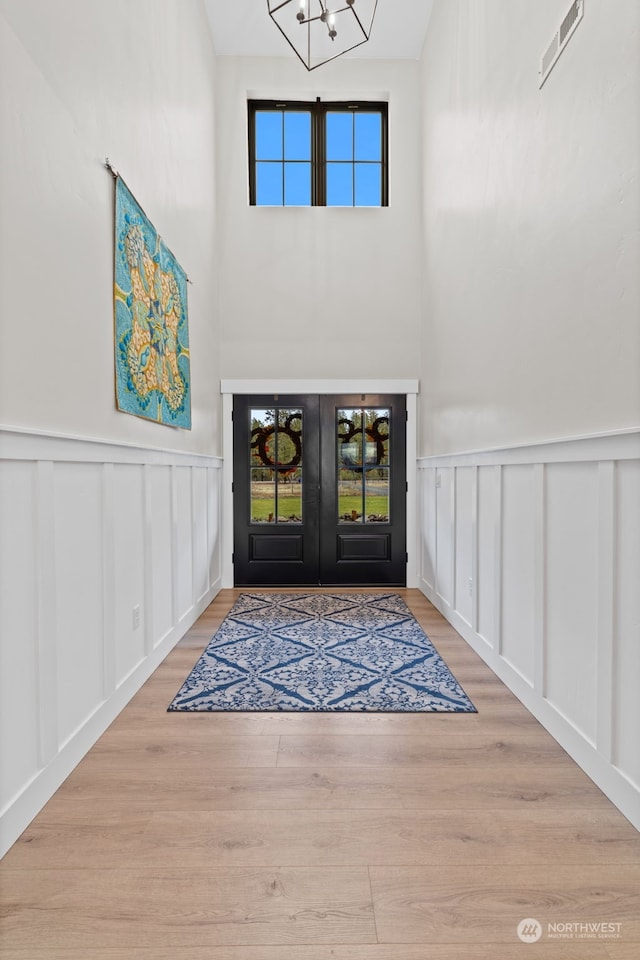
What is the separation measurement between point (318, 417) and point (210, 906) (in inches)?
155

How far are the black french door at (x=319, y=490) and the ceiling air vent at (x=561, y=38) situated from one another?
114 inches

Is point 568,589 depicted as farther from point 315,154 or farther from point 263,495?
point 315,154

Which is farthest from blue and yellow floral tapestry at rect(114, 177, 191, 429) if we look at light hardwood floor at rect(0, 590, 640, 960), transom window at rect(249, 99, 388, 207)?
transom window at rect(249, 99, 388, 207)

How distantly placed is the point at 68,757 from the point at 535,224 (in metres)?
2.76

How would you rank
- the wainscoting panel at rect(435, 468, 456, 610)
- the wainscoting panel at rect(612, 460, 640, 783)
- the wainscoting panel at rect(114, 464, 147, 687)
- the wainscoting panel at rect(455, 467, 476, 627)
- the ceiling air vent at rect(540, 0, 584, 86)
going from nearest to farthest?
the wainscoting panel at rect(612, 460, 640, 783) → the ceiling air vent at rect(540, 0, 584, 86) → the wainscoting panel at rect(114, 464, 147, 687) → the wainscoting panel at rect(455, 467, 476, 627) → the wainscoting panel at rect(435, 468, 456, 610)

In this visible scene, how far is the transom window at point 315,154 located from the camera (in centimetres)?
505

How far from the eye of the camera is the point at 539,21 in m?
2.32

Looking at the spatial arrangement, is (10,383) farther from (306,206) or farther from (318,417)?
(306,206)

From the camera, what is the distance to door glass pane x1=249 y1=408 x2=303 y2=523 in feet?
16.2

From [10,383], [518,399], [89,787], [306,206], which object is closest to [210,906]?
[89,787]

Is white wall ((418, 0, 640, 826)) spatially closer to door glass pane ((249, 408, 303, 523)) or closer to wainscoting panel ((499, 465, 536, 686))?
wainscoting panel ((499, 465, 536, 686))

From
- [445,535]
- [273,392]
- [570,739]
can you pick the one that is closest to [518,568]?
[570,739]

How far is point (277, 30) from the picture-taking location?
457 centimetres

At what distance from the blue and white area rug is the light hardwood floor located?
0.25 m
